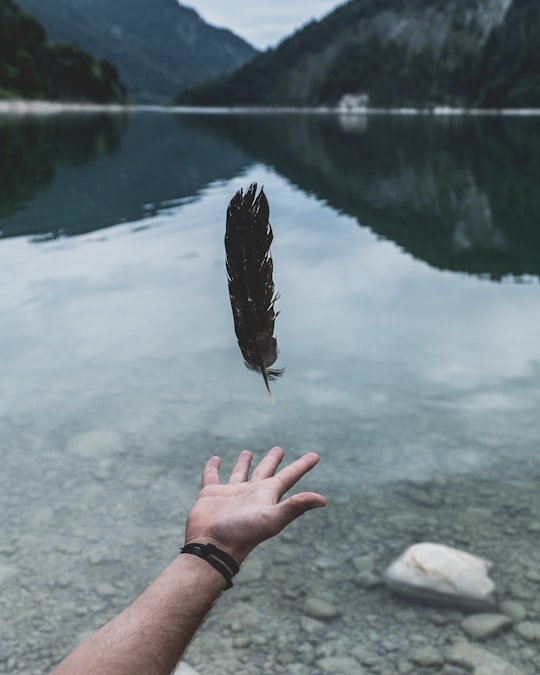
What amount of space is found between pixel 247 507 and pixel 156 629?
600mm

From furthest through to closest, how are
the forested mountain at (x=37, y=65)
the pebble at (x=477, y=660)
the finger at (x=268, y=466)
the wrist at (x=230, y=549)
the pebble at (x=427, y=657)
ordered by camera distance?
the forested mountain at (x=37, y=65) < the pebble at (x=427, y=657) < the pebble at (x=477, y=660) < the finger at (x=268, y=466) < the wrist at (x=230, y=549)

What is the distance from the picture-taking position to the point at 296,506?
2.91 metres

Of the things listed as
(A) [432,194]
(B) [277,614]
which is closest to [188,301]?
(B) [277,614]

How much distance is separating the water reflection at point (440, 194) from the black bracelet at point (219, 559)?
16.1 meters

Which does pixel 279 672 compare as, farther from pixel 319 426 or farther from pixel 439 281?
pixel 439 281

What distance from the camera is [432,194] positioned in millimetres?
33469

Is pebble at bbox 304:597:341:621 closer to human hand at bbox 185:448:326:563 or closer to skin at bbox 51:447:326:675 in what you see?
human hand at bbox 185:448:326:563

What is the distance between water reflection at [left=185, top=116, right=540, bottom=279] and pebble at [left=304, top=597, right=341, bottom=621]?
1352 centimetres

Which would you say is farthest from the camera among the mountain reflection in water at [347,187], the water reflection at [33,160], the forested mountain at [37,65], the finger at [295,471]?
the forested mountain at [37,65]

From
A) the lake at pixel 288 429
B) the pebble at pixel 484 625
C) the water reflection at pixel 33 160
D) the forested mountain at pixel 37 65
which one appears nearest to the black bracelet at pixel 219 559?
the lake at pixel 288 429

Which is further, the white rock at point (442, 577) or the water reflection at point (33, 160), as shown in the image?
the water reflection at point (33, 160)

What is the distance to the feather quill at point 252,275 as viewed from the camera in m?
3.45

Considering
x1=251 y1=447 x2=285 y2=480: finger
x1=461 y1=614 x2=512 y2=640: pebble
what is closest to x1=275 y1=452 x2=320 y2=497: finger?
x1=251 y1=447 x2=285 y2=480: finger

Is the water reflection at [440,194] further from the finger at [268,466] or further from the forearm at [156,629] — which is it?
the forearm at [156,629]
